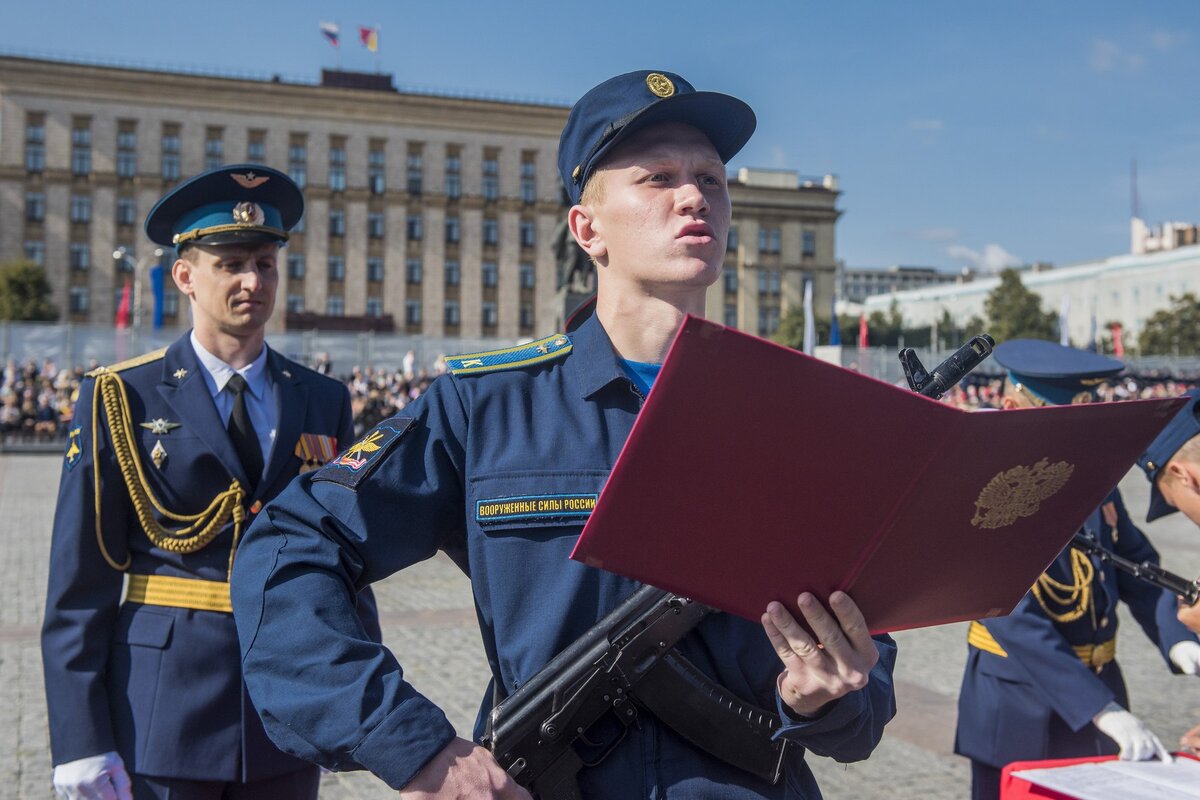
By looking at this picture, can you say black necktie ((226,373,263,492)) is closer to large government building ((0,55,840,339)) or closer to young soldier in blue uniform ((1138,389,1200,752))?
young soldier in blue uniform ((1138,389,1200,752))

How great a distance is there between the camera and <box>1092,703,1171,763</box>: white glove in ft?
10.2

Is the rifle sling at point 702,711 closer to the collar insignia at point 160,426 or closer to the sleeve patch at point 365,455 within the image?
the sleeve patch at point 365,455

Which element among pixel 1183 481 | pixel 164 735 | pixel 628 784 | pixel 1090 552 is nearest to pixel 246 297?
pixel 164 735

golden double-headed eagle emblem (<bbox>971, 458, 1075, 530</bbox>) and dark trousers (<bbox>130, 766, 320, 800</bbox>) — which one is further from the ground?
golden double-headed eagle emblem (<bbox>971, 458, 1075, 530</bbox>)

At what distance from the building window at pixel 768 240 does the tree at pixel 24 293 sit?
145ft

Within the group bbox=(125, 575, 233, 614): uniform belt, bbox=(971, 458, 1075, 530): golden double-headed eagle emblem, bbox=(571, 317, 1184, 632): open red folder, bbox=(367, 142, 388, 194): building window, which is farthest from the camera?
bbox=(367, 142, 388, 194): building window

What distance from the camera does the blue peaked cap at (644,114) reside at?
6.89 ft

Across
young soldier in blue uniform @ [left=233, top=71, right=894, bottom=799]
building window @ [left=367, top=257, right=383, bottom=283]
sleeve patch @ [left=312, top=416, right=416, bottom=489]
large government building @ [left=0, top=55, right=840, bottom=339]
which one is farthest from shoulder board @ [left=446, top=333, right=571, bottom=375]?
building window @ [left=367, top=257, right=383, bottom=283]

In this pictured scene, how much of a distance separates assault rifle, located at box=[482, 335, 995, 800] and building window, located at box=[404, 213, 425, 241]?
6792 cm

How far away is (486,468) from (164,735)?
1439mm

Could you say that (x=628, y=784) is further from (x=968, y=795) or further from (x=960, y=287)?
(x=960, y=287)

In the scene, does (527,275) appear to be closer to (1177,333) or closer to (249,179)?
(1177,333)

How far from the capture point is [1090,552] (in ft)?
10.7

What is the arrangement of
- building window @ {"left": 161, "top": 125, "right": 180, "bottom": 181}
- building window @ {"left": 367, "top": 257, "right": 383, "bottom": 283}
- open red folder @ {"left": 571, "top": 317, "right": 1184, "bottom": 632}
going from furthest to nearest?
building window @ {"left": 367, "top": 257, "right": 383, "bottom": 283}, building window @ {"left": 161, "top": 125, "right": 180, "bottom": 181}, open red folder @ {"left": 571, "top": 317, "right": 1184, "bottom": 632}
